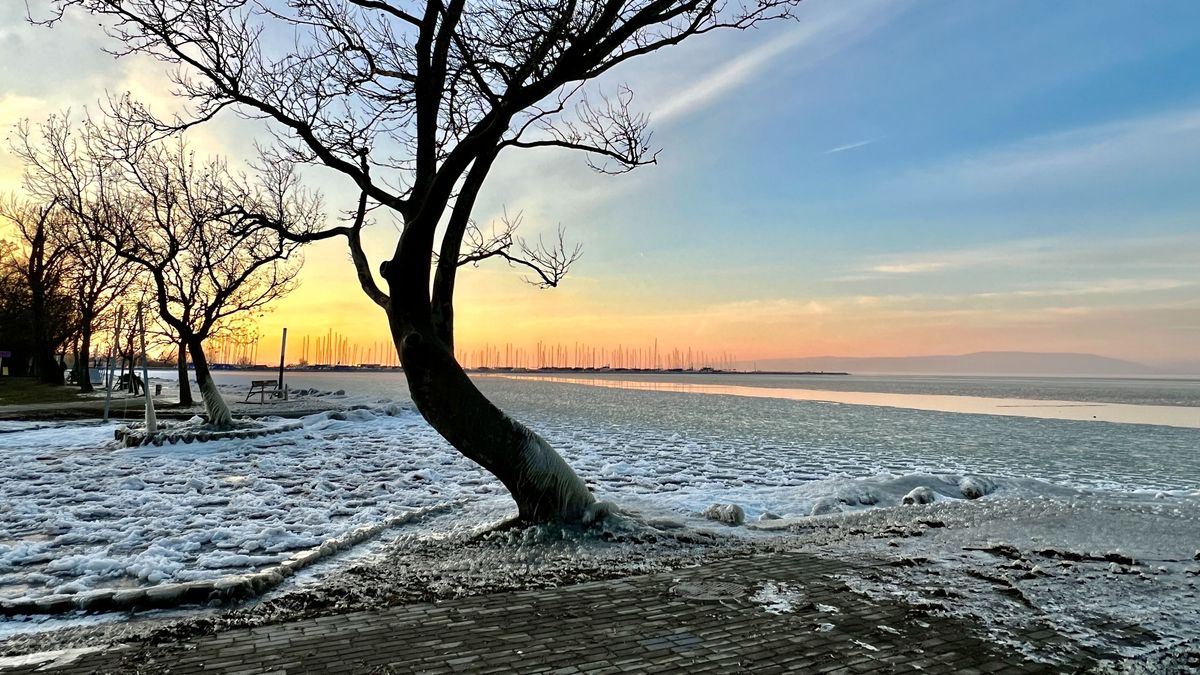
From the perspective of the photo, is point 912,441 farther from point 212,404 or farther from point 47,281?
point 47,281

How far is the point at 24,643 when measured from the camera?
13.3 feet

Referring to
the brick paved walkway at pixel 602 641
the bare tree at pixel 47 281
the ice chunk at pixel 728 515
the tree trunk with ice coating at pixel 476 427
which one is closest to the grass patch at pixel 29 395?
the bare tree at pixel 47 281

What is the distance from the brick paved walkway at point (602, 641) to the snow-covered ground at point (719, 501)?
1.41 ft

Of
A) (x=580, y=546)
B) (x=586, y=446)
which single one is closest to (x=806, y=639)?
(x=580, y=546)

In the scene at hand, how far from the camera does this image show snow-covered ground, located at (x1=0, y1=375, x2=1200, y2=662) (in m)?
5.21

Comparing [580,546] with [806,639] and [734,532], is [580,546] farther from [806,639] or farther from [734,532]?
[806,639]

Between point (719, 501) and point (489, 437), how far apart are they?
408cm

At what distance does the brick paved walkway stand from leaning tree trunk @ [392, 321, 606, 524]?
83.8 inches

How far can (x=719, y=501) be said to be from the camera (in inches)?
372

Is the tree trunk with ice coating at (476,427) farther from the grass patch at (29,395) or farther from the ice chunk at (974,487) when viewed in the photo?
the grass patch at (29,395)

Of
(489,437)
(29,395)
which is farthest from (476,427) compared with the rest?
(29,395)

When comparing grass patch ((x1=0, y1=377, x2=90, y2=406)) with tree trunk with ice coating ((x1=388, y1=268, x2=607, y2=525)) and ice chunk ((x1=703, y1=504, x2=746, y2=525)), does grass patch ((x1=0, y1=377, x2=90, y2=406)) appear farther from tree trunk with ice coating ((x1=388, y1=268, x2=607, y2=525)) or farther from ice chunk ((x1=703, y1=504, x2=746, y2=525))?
ice chunk ((x1=703, y1=504, x2=746, y2=525))

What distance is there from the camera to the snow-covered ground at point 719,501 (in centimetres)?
521

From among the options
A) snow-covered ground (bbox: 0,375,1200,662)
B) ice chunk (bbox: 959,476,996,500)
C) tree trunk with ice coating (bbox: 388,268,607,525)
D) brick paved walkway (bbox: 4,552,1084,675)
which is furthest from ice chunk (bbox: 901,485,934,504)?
brick paved walkway (bbox: 4,552,1084,675)
